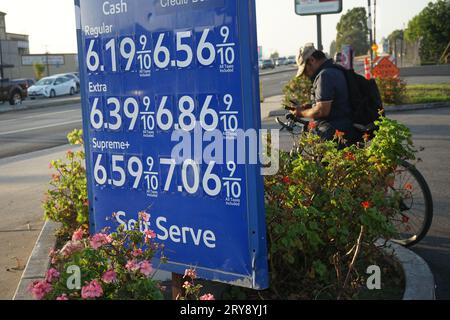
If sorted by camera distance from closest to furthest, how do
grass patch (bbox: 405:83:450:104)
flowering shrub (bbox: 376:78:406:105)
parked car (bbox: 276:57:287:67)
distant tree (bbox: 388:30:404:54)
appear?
1. flowering shrub (bbox: 376:78:406:105)
2. grass patch (bbox: 405:83:450:104)
3. distant tree (bbox: 388:30:404:54)
4. parked car (bbox: 276:57:287:67)

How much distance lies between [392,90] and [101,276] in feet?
53.2

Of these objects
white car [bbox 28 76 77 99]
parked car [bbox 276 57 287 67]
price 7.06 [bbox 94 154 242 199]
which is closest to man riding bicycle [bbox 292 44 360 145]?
price 7.06 [bbox 94 154 242 199]

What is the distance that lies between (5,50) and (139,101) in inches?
1939

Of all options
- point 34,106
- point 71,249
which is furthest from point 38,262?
point 34,106

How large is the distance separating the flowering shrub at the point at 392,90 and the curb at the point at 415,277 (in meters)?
13.7

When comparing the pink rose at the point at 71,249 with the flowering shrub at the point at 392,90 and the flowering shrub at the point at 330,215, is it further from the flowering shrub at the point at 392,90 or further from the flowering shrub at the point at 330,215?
the flowering shrub at the point at 392,90

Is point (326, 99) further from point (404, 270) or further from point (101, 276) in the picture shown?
point (101, 276)

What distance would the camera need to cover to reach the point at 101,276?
3055 millimetres

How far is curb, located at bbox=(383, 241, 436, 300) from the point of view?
158 inches

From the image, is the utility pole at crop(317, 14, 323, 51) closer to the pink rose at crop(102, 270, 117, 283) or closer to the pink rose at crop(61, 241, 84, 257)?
the pink rose at crop(61, 241, 84, 257)

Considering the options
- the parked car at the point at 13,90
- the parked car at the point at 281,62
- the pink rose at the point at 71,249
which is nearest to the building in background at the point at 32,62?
the parked car at the point at 13,90

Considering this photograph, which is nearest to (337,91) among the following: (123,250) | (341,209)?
(341,209)

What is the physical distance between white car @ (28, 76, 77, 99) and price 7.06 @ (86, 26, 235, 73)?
36732mm

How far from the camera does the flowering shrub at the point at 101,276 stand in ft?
9.45
